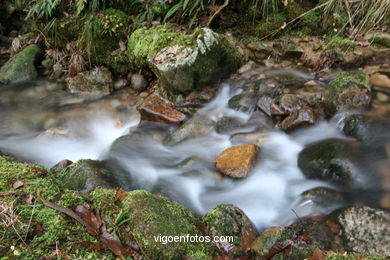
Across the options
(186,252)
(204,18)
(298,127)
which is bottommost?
(298,127)

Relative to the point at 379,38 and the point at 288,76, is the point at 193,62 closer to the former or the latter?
the point at 288,76

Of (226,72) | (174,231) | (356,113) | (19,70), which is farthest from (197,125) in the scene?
(19,70)

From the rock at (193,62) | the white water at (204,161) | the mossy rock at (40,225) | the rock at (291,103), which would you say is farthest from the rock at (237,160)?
the mossy rock at (40,225)

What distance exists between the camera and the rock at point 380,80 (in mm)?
4237

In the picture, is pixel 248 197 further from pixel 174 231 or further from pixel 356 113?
pixel 356 113

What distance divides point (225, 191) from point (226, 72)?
90.2 inches

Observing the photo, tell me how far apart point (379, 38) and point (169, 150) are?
12.3 feet

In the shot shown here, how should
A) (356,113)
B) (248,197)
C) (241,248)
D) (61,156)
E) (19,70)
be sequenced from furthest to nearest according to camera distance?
(19,70), (61,156), (356,113), (248,197), (241,248)

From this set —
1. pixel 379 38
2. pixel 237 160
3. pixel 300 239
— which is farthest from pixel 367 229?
pixel 379 38

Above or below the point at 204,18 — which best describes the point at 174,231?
below

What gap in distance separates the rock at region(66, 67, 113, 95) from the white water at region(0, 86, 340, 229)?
37.6 inches

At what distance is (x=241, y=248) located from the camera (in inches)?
92.4

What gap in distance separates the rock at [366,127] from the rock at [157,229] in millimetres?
2344

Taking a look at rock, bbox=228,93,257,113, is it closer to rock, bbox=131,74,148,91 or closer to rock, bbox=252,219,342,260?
rock, bbox=131,74,148,91
